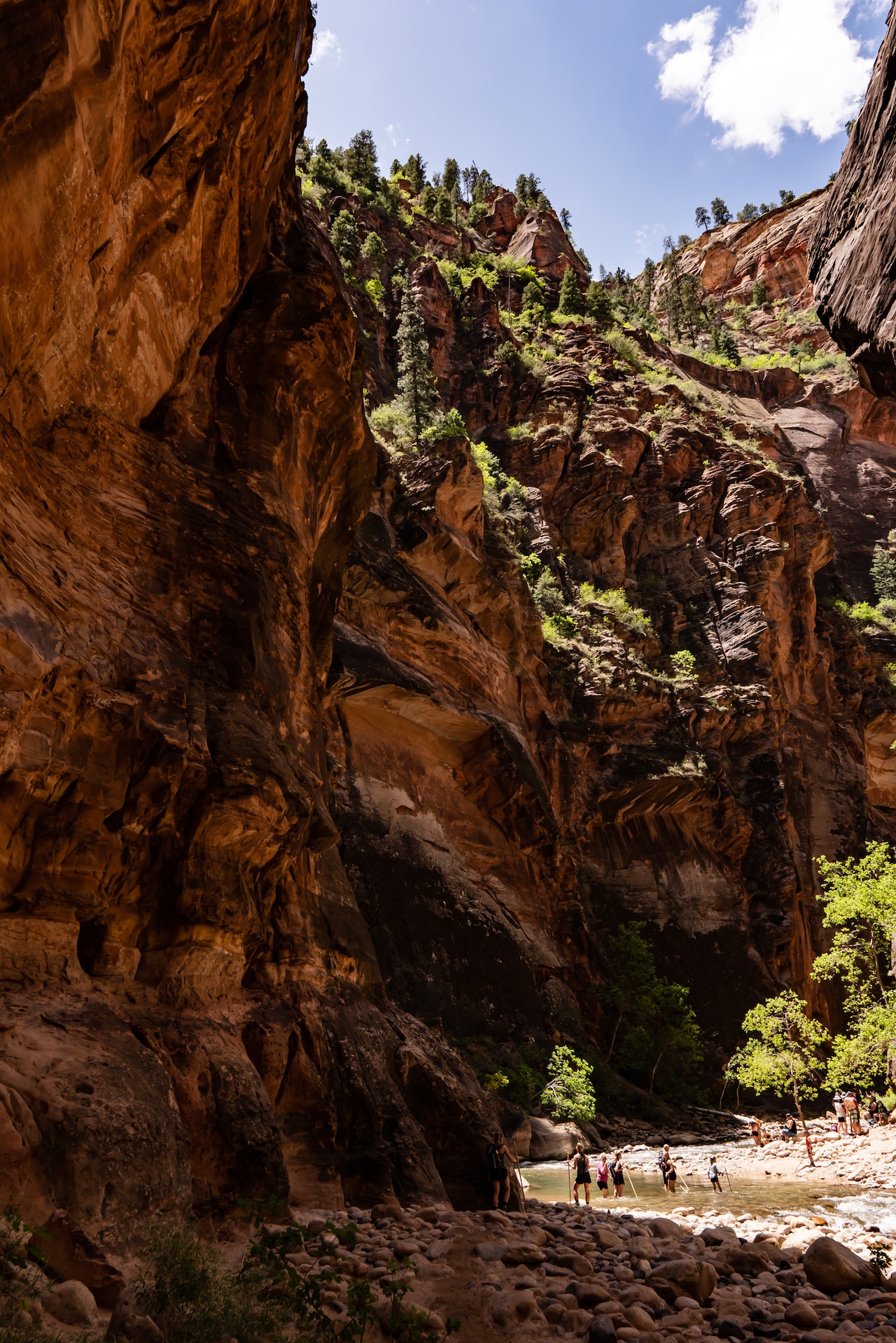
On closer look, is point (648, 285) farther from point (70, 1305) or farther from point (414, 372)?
point (70, 1305)

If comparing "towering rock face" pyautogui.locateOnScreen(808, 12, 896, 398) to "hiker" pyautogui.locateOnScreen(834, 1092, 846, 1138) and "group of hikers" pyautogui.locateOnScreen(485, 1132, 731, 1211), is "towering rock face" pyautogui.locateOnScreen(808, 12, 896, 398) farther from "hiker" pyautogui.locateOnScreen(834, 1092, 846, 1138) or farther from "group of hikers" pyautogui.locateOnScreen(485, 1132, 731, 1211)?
"hiker" pyautogui.locateOnScreen(834, 1092, 846, 1138)

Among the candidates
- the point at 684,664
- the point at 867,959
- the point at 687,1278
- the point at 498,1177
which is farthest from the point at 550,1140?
the point at 684,664

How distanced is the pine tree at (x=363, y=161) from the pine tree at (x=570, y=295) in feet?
52.9

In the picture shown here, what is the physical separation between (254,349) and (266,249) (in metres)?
2.61

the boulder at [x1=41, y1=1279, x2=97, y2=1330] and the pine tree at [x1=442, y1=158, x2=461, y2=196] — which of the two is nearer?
the boulder at [x1=41, y1=1279, x2=97, y2=1330]

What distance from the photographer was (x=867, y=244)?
1193 centimetres

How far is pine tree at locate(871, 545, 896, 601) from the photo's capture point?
59062 mm

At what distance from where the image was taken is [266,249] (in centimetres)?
1575

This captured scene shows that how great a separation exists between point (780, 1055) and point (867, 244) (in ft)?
86.9

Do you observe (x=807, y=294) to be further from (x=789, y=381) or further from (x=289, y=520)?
(x=289, y=520)

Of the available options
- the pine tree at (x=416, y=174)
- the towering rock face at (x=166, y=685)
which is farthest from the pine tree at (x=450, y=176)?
the towering rock face at (x=166, y=685)

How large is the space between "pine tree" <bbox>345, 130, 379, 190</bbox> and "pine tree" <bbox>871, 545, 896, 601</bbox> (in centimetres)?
4776

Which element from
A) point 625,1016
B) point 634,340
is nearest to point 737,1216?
point 625,1016

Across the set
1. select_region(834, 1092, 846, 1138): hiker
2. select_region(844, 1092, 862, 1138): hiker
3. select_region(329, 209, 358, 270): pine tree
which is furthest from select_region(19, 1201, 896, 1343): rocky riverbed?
select_region(329, 209, 358, 270): pine tree
